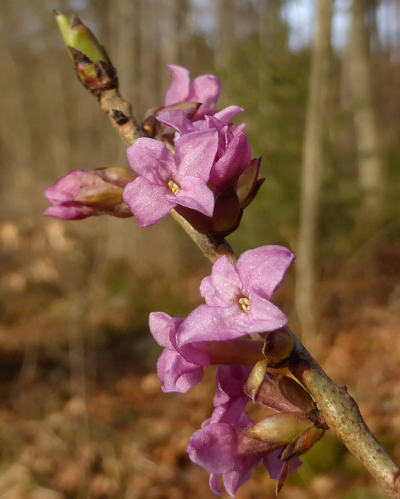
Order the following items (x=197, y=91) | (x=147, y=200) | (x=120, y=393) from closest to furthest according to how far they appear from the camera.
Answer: (x=147, y=200) < (x=197, y=91) < (x=120, y=393)

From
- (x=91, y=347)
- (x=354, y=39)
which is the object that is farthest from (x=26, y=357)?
(x=354, y=39)

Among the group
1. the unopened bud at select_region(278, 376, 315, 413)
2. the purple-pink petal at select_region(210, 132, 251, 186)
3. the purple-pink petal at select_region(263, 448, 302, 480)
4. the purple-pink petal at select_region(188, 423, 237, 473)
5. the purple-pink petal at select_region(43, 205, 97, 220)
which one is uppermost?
the purple-pink petal at select_region(210, 132, 251, 186)

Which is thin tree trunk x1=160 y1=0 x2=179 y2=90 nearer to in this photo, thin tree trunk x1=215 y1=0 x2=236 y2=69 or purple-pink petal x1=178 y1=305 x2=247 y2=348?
thin tree trunk x1=215 y1=0 x2=236 y2=69

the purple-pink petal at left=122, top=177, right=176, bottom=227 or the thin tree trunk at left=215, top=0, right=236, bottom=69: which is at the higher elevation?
the purple-pink petal at left=122, top=177, right=176, bottom=227

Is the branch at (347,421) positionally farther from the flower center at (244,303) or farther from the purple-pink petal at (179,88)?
the purple-pink petal at (179,88)

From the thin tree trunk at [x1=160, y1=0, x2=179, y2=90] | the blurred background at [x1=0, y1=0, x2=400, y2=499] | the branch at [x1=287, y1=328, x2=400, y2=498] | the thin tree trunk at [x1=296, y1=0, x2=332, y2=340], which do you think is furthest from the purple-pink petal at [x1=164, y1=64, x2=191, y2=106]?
the thin tree trunk at [x1=160, y1=0, x2=179, y2=90]

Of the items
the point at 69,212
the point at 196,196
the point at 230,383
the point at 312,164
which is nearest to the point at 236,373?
the point at 230,383

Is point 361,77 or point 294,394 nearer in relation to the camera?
point 294,394

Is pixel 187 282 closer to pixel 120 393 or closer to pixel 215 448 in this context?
pixel 120 393
